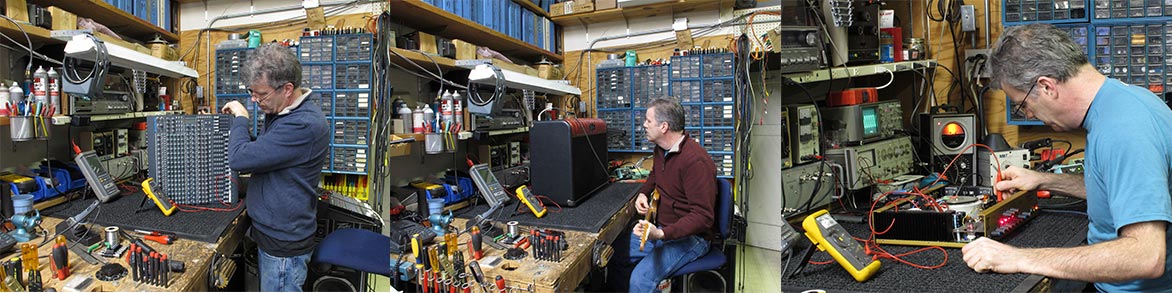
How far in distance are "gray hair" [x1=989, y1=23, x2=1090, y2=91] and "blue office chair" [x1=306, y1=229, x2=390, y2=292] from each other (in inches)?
81.8

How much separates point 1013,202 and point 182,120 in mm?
4191

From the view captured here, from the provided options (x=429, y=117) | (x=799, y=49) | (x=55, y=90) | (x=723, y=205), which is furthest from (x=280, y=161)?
(x=799, y=49)

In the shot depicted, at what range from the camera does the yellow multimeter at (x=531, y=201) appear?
6.77ft

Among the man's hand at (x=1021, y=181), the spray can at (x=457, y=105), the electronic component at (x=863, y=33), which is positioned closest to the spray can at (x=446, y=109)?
the spray can at (x=457, y=105)

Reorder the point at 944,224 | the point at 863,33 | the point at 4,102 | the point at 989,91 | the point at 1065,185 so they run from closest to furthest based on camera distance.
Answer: the point at 4,102
the point at 1065,185
the point at 944,224
the point at 863,33
the point at 989,91

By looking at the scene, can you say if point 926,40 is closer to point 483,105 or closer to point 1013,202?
point 1013,202

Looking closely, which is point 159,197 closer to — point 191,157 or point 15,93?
point 191,157

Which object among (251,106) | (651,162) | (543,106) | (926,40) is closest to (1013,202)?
(926,40)

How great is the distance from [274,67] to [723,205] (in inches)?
56.4

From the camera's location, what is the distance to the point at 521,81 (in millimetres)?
2041

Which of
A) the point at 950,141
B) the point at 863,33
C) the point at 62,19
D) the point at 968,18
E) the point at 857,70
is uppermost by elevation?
the point at 968,18

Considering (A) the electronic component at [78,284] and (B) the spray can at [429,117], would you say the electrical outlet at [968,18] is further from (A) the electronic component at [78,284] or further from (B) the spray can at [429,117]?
(A) the electronic component at [78,284]

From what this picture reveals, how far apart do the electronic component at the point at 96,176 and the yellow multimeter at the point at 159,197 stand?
91 mm

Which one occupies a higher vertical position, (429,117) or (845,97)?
(845,97)
